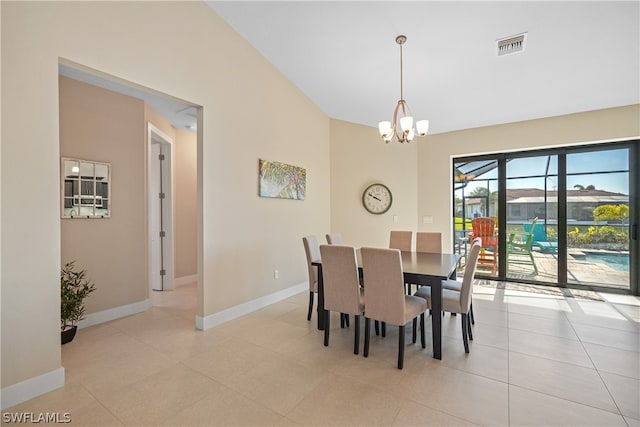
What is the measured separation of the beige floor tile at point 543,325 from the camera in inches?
116

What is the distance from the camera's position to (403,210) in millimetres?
5406

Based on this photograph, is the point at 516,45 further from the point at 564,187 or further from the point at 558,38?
the point at 564,187

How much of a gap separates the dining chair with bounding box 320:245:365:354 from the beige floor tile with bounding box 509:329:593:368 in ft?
4.73

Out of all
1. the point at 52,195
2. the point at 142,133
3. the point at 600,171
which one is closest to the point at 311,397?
the point at 52,195

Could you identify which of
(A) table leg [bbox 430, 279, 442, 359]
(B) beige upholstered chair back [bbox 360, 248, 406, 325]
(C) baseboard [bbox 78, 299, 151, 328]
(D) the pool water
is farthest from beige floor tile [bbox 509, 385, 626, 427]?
(C) baseboard [bbox 78, 299, 151, 328]

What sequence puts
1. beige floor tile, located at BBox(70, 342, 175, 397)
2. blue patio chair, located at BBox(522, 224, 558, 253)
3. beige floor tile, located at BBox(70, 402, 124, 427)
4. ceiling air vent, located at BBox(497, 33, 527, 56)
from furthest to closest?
blue patio chair, located at BBox(522, 224, 558, 253), ceiling air vent, located at BBox(497, 33, 527, 56), beige floor tile, located at BBox(70, 342, 175, 397), beige floor tile, located at BBox(70, 402, 124, 427)

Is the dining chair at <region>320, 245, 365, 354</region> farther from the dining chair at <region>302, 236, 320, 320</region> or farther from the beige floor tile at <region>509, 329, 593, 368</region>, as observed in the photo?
the beige floor tile at <region>509, 329, 593, 368</region>

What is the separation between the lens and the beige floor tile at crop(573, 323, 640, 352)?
2674 millimetres

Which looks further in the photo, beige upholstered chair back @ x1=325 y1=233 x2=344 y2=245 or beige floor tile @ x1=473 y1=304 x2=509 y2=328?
beige upholstered chair back @ x1=325 y1=233 x2=344 y2=245

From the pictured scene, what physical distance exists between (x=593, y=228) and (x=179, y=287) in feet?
22.0

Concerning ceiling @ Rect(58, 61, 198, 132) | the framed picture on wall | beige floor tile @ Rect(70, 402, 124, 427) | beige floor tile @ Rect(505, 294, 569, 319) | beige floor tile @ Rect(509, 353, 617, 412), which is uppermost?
ceiling @ Rect(58, 61, 198, 132)

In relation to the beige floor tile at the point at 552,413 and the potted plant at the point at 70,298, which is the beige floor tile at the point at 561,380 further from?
the potted plant at the point at 70,298

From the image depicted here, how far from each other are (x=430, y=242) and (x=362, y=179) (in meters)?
1.84

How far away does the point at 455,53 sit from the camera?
3.20 metres
